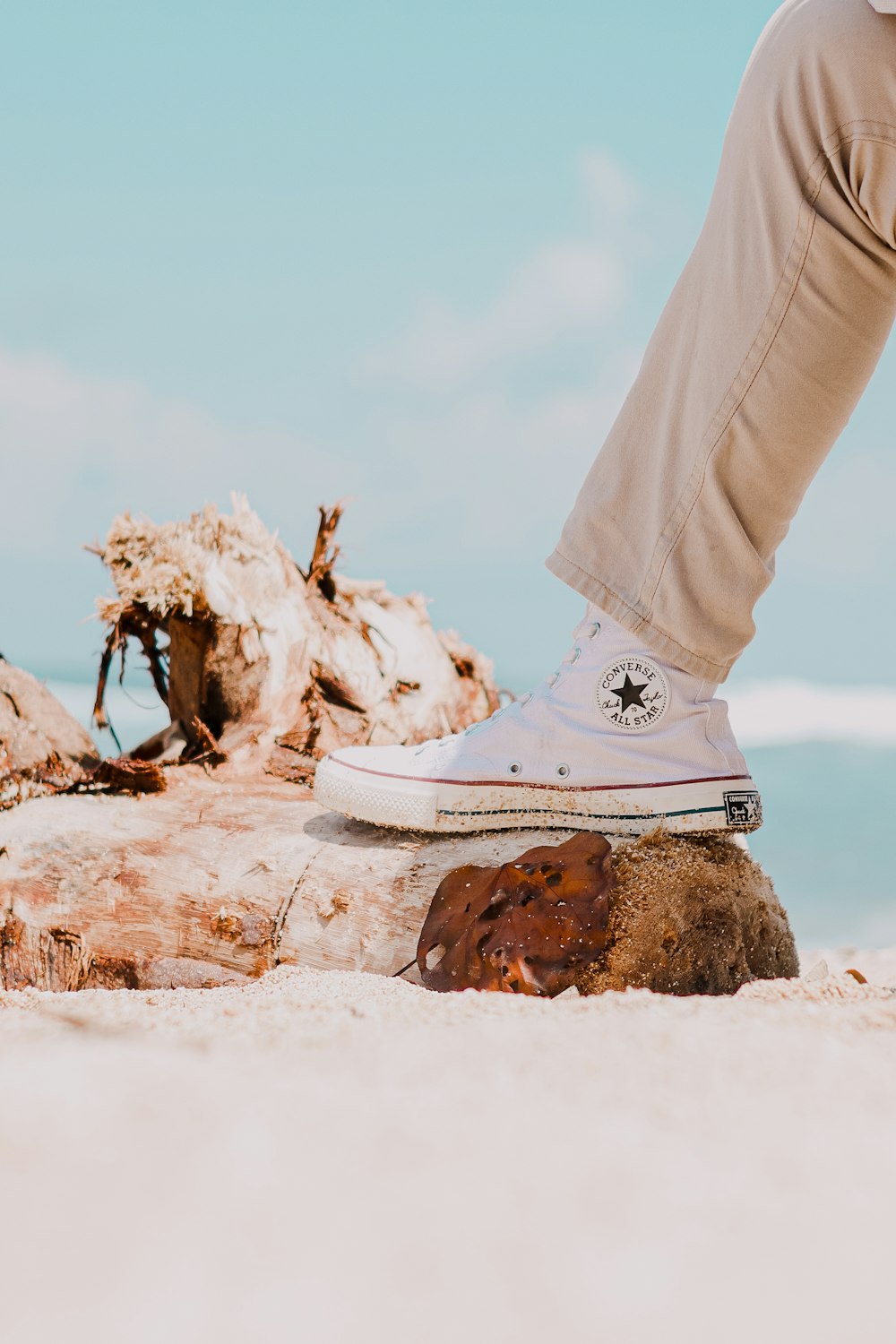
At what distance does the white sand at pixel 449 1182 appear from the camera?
1.49 feet

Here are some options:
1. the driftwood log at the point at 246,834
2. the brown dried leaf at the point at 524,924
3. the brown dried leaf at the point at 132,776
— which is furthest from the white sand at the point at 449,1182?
the brown dried leaf at the point at 132,776

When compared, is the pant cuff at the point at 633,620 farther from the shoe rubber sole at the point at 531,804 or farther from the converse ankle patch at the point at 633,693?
the shoe rubber sole at the point at 531,804

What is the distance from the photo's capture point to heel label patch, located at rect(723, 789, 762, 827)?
5.28 ft

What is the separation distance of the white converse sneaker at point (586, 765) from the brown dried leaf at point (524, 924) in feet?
0.71

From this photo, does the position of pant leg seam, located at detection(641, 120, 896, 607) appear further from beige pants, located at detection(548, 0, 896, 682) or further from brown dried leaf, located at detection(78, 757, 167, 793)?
brown dried leaf, located at detection(78, 757, 167, 793)

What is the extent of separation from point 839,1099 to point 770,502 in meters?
0.99

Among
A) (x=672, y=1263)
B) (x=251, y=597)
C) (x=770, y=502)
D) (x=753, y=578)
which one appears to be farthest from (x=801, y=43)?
(x=251, y=597)

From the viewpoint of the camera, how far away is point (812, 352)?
1.35 meters

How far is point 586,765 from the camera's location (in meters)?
1.66

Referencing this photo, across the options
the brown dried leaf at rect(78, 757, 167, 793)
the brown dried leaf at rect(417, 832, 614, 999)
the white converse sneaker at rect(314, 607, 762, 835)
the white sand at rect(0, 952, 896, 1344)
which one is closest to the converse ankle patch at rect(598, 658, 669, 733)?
the white converse sneaker at rect(314, 607, 762, 835)

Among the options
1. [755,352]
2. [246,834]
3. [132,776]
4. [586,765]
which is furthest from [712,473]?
[132,776]

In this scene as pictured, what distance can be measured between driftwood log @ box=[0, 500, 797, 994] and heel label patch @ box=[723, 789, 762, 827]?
0.06 meters

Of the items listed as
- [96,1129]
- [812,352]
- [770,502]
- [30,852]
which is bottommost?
[30,852]

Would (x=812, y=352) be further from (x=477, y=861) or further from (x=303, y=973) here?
(x=303, y=973)
